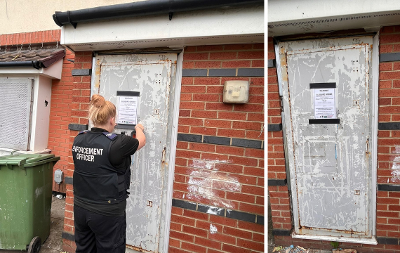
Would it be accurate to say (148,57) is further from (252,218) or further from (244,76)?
(252,218)

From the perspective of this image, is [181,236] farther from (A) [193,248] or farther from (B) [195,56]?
(B) [195,56]

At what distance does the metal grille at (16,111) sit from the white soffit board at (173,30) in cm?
196

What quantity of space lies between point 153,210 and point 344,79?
2.26 m

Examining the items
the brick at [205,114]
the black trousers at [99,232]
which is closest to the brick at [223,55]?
the brick at [205,114]

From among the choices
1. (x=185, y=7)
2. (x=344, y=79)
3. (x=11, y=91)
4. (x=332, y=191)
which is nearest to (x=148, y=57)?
(x=185, y=7)

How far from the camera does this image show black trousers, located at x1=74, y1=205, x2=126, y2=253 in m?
1.99

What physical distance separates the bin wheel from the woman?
51.5 inches

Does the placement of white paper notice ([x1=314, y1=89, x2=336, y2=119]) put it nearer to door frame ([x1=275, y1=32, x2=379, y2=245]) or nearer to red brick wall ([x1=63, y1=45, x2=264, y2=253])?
door frame ([x1=275, y1=32, x2=379, y2=245])

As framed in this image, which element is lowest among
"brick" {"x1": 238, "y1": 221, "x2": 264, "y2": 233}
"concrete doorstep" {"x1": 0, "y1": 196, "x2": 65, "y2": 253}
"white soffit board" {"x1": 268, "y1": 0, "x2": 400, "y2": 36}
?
"concrete doorstep" {"x1": 0, "y1": 196, "x2": 65, "y2": 253}

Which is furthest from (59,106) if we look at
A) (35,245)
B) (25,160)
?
(35,245)

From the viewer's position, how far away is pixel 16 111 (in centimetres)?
404

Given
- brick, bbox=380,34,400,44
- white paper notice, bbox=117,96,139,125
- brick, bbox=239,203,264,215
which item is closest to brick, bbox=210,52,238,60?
white paper notice, bbox=117,96,139,125

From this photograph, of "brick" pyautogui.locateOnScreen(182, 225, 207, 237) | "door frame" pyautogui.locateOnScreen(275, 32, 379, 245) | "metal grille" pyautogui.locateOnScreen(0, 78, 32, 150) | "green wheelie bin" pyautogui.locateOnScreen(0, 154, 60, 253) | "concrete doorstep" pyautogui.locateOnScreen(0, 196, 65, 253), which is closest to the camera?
"door frame" pyautogui.locateOnScreen(275, 32, 379, 245)

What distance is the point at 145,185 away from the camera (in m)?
2.66
